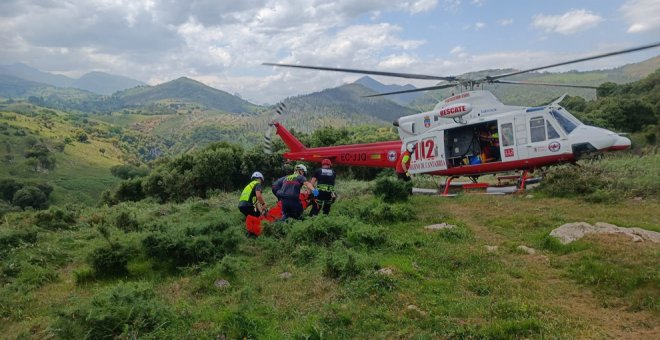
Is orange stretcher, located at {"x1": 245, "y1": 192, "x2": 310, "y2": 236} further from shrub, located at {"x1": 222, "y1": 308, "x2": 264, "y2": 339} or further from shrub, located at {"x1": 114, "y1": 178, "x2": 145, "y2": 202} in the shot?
shrub, located at {"x1": 114, "y1": 178, "x2": 145, "y2": 202}

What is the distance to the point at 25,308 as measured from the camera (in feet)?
21.2

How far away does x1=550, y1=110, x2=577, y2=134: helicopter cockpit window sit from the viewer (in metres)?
12.7

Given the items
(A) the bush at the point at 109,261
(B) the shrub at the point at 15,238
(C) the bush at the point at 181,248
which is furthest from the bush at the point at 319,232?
(B) the shrub at the point at 15,238

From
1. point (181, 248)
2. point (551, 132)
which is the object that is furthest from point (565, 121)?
point (181, 248)

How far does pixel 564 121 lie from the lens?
1276cm

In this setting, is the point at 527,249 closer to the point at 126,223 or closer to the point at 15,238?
the point at 126,223

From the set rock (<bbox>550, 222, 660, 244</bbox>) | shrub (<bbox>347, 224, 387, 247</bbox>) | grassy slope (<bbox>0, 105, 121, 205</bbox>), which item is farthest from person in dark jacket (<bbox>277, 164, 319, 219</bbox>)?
grassy slope (<bbox>0, 105, 121, 205</bbox>)

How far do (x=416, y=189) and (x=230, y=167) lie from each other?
548 inches

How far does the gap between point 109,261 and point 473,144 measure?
37.8 ft

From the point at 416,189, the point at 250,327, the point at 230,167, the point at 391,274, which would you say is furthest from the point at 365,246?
the point at 230,167

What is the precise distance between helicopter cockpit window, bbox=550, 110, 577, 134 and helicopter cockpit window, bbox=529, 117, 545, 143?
40 centimetres

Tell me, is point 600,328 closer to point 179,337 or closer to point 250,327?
point 250,327

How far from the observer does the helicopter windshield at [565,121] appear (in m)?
12.7

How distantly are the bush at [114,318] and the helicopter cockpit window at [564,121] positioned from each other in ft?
40.0
